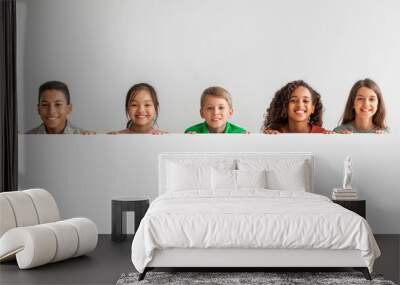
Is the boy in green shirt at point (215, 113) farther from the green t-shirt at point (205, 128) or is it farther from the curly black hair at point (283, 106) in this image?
the curly black hair at point (283, 106)

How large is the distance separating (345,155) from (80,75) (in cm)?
338

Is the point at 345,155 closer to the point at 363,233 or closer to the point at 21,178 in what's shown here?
the point at 363,233

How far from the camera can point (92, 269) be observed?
19.3 feet

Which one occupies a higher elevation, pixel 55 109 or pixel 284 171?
pixel 55 109

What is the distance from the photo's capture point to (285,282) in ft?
17.5

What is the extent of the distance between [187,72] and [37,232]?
3067 mm

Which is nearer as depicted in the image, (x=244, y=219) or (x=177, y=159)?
(x=244, y=219)

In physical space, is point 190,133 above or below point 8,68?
below

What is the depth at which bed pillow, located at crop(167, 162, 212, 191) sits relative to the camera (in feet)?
24.3

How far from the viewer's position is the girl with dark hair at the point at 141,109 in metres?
8.08

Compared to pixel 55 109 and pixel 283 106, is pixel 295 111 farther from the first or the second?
pixel 55 109

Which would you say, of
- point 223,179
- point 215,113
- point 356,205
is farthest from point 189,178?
point 356,205

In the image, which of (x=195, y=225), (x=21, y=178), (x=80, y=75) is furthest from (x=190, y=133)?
(x=195, y=225)

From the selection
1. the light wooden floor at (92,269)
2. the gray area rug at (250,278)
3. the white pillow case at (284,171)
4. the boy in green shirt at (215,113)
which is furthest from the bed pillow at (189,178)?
the gray area rug at (250,278)
